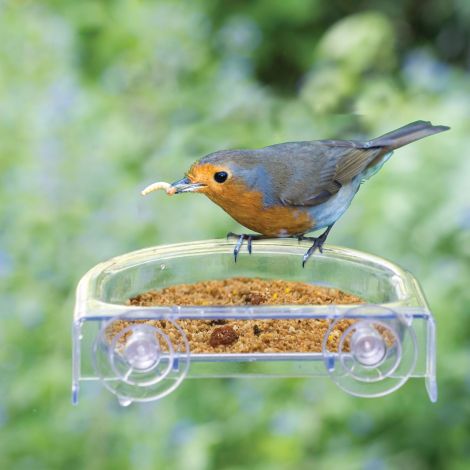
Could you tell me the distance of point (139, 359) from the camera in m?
2.26

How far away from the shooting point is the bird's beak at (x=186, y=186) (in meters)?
2.33

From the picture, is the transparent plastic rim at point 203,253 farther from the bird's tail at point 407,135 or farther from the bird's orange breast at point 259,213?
the bird's tail at point 407,135

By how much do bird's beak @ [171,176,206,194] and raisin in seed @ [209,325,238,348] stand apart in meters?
0.33

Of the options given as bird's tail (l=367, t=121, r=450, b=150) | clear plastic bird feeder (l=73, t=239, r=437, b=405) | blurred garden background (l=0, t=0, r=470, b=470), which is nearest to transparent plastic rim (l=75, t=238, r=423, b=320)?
clear plastic bird feeder (l=73, t=239, r=437, b=405)

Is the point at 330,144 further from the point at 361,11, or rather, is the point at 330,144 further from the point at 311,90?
the point at 361,11

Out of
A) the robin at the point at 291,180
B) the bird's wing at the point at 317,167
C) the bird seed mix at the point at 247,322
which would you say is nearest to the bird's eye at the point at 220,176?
the robin at the point at 291,180

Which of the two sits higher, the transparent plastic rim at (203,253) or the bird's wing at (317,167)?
the bird's wing at (317,167)

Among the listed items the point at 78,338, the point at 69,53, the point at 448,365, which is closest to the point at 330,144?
the point at 78,338

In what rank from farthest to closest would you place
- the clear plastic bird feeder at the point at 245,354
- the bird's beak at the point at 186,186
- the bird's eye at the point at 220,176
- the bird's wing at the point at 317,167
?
the bird's wing at the point at 317,167 < the bird's eye at the point at 220,176 < the bird's beak at the point at 186,186 < the clear plastic bird feeder at the point at 245,354

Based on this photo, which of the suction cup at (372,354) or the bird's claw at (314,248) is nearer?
the suction cup at (372,354)

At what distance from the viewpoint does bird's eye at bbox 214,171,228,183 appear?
2.43m

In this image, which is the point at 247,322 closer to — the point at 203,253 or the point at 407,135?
the point at 203,253

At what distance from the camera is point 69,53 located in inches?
223

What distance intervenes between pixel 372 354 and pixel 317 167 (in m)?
0.65
